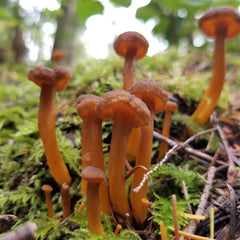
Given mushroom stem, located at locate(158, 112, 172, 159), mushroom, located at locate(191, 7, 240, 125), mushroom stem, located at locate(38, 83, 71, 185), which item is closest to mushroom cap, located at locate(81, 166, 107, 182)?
mushroom stem, located at locate(38, 83, 71, 185)

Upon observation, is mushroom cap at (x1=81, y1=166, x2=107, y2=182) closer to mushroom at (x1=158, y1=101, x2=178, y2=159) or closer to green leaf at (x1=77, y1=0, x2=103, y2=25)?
mushroom at (x1=158, y1=101, x2=178, y2=159)

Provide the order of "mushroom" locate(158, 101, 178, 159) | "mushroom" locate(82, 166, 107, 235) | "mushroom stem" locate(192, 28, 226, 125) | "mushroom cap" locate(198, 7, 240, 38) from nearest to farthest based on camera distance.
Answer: "mushroom" locate(82, 166, 107, 235) → "mushroom" locate(158, 101, 178, 159) → "mushroom cap" locate(198, 7, 240, 38) → "mushroom stem" locate(192, 28, 226, 125)

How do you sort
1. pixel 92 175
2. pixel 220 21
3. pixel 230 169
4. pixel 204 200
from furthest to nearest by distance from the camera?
pixel 220 21, pixel 230 169, pixel 204 200, pixel 92 175

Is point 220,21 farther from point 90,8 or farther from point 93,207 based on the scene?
point 93,207

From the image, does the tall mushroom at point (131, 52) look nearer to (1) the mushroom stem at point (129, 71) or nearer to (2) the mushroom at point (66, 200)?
(1) the mushroom stem at point (129, 71)

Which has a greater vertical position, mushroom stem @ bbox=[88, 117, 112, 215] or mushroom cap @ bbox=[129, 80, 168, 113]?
mushroom cap @ bbox=[129, 80, 168, 113]

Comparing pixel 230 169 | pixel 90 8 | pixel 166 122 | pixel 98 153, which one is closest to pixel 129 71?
pixel 166 122

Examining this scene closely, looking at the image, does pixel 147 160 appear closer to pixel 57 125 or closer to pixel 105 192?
pixel 105 192

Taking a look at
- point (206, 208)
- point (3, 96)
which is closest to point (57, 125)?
point (206, 208)
